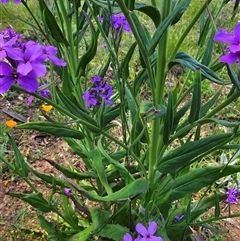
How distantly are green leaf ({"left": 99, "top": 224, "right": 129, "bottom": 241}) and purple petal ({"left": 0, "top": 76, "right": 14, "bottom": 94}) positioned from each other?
2.14 feet

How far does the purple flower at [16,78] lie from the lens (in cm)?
83

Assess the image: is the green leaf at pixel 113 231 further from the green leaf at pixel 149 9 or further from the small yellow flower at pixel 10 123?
the small yellow flower at pixel 10 123

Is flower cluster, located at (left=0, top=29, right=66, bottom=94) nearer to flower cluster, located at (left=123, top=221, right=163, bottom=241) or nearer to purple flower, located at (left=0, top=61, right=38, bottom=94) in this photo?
purple flower, located at (left=0, top=61, right=38, bottom=94)

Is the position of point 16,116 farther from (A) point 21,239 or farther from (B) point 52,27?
(B) point 52,27

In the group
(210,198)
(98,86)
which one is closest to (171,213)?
(210,198)

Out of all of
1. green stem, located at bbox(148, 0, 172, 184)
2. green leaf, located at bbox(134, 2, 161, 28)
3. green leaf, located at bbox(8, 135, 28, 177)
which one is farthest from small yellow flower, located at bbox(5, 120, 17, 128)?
green leaf, located at bbox(134, 2, 161, 28)

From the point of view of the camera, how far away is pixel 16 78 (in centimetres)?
84

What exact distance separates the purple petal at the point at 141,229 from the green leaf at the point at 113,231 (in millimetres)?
197

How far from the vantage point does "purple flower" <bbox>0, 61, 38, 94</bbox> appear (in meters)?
0.83

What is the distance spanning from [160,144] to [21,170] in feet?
1.25

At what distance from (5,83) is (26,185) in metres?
1.18

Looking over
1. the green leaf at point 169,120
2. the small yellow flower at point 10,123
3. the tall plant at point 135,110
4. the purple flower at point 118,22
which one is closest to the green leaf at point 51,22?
the tall plant at point 135,110

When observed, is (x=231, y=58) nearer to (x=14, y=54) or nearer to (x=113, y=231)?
(x=14, y=54)

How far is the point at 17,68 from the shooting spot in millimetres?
837
